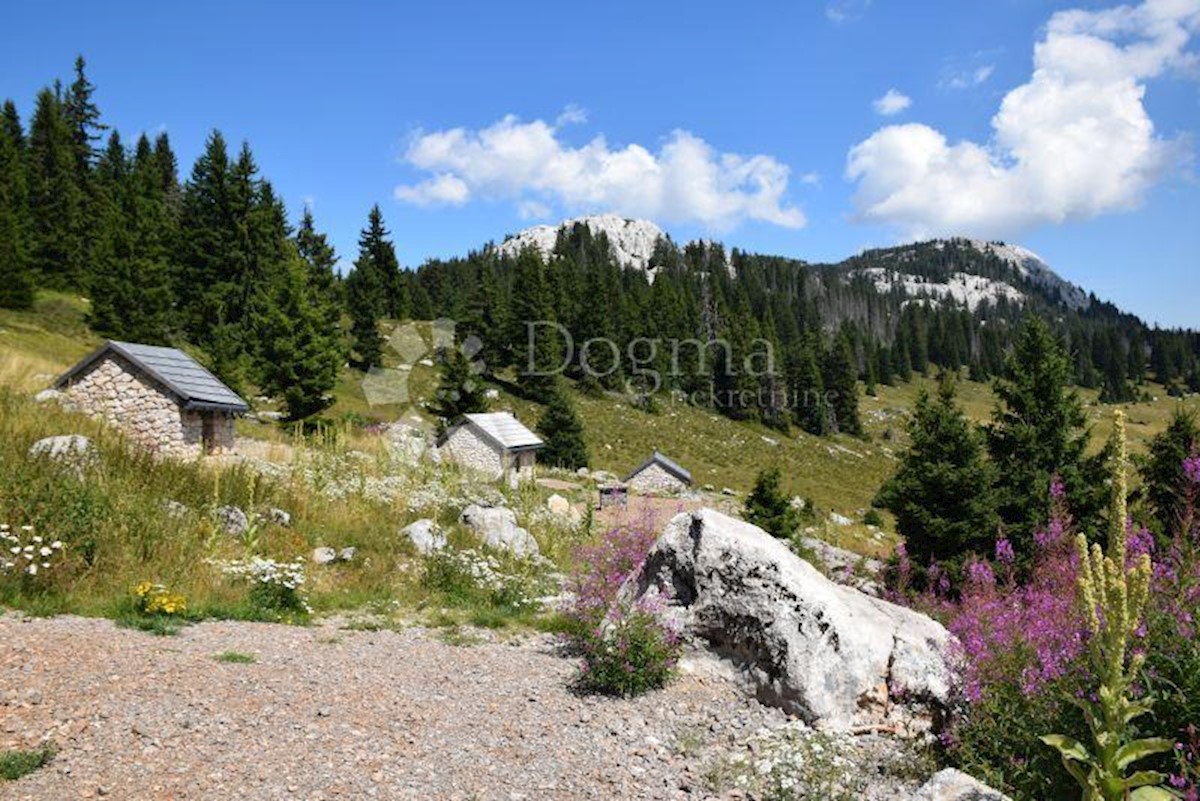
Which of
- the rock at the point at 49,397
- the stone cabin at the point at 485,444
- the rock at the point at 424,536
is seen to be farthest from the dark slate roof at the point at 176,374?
the stone cabin at the point at 485,444

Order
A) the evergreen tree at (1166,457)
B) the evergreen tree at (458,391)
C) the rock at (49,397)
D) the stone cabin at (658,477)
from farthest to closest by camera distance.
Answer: the evergreen tree at (458,391)
the stone cabin at (658,477)
the evergreen tree at (1166,457)
the rock at (49,397)

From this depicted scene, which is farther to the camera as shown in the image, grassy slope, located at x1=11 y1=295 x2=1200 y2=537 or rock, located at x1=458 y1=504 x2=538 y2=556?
grassy slope, located at x1=11 y1=295 x2=1200 y2=537

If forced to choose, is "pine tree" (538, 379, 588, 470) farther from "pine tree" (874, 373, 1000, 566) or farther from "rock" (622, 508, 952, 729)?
"rock" (622, 508, 952, 729)

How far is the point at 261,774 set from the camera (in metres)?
5.09

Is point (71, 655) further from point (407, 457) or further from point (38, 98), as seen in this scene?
point (38, 98)

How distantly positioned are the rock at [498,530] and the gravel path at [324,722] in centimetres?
572

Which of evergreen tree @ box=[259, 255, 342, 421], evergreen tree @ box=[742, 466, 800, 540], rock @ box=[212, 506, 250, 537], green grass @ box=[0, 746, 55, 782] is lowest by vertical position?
evergreen tree @ box=[742, 466, 800, 540]

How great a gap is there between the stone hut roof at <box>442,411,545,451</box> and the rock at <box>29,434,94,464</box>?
24211mm

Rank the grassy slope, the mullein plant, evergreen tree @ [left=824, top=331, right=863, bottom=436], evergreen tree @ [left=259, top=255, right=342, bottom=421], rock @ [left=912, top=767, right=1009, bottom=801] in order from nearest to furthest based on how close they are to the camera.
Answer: the mullein plant → rock @ [left=912, top=767, right=1009, bottom=801] → evergreen tree @ [left=259, top=255, right=342, bottom=421] → the grassy slope → evergreen tree @ [left=824, top=331, right=863, bottom=436]

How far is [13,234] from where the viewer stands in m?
40.2

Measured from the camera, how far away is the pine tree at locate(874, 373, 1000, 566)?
18.1 m

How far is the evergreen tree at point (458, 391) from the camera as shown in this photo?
147ft

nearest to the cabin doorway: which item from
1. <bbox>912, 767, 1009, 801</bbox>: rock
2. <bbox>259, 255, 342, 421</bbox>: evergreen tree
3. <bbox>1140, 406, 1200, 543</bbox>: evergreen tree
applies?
<bbox>259, 255, 342, 421</bbox>: evergreen tree

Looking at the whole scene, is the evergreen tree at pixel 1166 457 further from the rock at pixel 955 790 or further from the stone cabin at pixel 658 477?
the stone cabin at pixel 658 477
